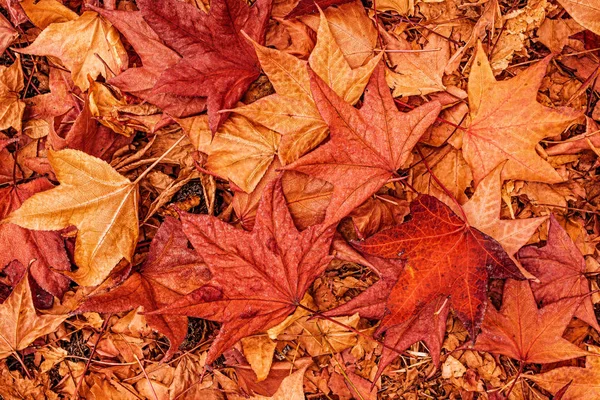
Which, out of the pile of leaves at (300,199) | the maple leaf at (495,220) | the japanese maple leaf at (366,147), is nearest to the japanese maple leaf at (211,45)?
the pile of leaves at (300,199)

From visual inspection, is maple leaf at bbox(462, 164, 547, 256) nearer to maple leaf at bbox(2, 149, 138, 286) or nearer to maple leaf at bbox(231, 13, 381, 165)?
maple leaf at bbox(231, 13, 381, 165)

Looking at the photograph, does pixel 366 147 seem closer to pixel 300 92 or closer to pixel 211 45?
pixel 300 92

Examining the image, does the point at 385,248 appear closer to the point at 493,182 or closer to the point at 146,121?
the point at 493,182

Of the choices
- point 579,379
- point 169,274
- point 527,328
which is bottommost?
point 579,379

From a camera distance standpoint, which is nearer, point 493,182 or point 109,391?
point 493,182

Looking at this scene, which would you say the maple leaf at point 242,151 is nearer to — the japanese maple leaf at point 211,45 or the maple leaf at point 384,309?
the japanese maple leaf at point 211,45

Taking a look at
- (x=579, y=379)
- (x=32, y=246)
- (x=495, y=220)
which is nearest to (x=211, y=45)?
(x=32, y=246)

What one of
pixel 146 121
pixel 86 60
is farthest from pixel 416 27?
pixel 86 60
